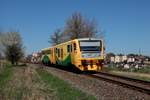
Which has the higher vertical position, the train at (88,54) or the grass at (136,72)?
the train at (88,54)

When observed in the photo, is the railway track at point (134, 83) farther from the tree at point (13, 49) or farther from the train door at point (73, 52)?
the tree at point (13, 49)

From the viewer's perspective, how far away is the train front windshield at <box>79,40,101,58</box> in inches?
1359

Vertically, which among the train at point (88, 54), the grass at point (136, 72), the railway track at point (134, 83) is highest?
the train at point (88, 54)

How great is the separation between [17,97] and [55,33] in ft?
240

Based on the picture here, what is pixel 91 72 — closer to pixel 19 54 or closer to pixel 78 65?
pixel 78 65

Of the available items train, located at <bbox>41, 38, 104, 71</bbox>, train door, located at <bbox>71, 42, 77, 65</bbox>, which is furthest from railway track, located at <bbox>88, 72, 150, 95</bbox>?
train door, located at <bbox>71, 42, 77, 65</bbox>

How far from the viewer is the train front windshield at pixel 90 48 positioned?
34531 mm

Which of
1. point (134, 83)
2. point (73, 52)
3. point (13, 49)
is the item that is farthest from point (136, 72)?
point (13, 49)

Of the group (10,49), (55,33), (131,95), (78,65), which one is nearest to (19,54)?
(10,49)

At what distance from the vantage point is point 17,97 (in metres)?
14.5

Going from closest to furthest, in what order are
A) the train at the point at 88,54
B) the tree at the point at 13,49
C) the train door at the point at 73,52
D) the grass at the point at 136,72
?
1. the grass at the point at 136,72
2. the train at the point at 88,54
3. the train door at the point at 73,52
4. the tree at the point at 13,49

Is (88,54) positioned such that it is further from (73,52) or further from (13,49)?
(13,49)

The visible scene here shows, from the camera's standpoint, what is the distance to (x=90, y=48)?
34.7 meters

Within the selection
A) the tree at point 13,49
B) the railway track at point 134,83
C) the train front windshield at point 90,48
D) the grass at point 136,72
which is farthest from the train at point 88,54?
the tree at point 13,49
